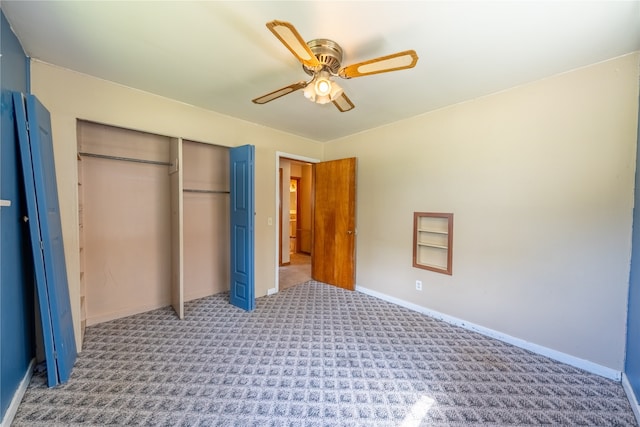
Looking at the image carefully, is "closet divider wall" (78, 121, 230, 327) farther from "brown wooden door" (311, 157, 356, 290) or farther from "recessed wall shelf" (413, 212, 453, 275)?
"recessed wall shelf" (413, 212, 453, 275)

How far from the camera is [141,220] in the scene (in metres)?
2.99

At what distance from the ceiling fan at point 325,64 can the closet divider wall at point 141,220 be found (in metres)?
1.84

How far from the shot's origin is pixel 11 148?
163 cm

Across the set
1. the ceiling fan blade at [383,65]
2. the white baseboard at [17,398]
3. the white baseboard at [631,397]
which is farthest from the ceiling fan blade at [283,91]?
the white baseboard at [631,397]

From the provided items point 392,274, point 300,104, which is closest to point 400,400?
point 392,274

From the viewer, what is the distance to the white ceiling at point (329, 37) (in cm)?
146

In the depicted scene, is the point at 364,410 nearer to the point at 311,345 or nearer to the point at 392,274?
the point at 311,345

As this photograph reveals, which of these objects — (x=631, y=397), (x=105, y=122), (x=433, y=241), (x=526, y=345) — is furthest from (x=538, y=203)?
(x=105, y=122)

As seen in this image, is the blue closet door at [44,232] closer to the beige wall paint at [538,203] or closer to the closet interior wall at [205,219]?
the closet interior wall at [205,219]

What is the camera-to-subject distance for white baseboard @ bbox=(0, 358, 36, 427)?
4.75ft

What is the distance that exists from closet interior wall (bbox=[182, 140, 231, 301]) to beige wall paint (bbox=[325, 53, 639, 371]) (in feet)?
8.44

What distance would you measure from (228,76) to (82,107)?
1.35 metres

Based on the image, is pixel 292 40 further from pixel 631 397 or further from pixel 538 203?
pixel 631 397

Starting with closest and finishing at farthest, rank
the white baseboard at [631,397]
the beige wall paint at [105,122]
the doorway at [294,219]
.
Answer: the white baseboard at [631,397] → the beige wall paint at [105,122] → the doorway at [294,219]
